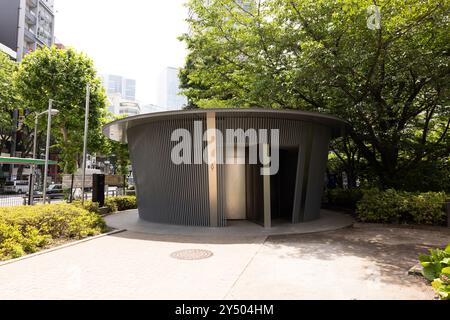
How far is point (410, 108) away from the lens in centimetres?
1391

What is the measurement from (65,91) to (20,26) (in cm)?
3097

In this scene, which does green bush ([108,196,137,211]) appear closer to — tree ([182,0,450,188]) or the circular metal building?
the circular metal building

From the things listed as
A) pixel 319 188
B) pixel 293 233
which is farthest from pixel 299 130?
pixel 293 233

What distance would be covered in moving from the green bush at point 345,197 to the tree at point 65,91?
1786cm

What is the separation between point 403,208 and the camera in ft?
38.4

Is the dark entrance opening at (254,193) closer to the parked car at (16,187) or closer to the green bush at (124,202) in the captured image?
the green bush at (124,202)

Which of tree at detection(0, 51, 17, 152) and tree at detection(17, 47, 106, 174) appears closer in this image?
tree at detection(17, 47, 106, 174)

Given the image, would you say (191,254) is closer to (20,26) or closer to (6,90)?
(6,90)

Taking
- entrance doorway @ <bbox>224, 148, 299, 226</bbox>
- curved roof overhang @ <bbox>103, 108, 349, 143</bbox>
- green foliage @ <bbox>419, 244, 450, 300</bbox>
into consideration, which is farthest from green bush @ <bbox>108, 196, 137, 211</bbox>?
green foliage @ <bbox>419, 244, 450, 300</bbox>

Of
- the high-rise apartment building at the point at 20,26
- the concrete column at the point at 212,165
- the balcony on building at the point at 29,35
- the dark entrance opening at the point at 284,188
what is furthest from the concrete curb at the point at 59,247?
the balcony on building at the point at 29,35

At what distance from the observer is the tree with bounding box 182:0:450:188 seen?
1155cm

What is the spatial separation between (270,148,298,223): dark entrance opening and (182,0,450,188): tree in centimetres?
306

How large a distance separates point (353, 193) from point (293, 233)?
8.78 metres
